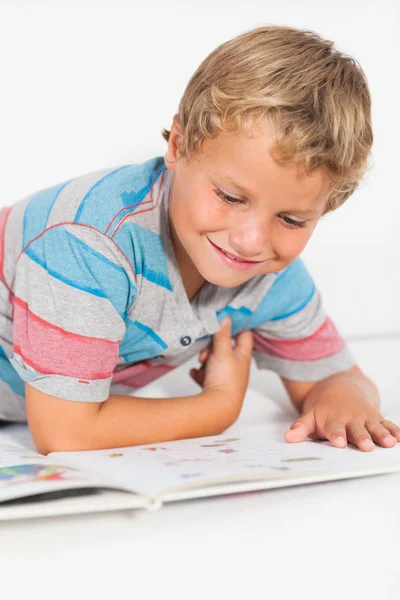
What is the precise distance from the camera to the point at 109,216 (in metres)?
0.92

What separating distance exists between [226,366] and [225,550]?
41 centimetres

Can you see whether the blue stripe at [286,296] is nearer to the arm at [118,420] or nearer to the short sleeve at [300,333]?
the short sleeve at [300,333]

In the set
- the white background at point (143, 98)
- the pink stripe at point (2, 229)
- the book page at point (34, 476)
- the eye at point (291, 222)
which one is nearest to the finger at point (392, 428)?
the eye at point (291, 222)

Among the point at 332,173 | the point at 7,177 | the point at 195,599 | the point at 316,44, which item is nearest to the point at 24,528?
the point at 195,599

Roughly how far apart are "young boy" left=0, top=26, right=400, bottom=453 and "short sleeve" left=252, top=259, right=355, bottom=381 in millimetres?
54

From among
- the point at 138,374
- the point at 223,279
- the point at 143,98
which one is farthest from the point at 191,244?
the point at 143,98

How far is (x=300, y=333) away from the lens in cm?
115

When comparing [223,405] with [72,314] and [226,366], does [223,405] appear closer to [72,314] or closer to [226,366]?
[226,366]

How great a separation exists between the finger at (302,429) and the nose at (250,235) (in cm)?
22

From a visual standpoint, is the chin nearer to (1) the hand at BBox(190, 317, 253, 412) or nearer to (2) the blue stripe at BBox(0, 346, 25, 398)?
(1) the hand at BBox(190, 317, 253, 412)

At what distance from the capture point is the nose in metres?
0.85

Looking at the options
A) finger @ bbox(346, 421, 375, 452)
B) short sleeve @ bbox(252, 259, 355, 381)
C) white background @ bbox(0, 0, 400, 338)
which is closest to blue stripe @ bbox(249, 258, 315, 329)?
short sleeve @ bbox(252, 259, 355, 381)

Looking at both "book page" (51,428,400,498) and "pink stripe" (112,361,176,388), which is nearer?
"book page" (51,428,400,498)

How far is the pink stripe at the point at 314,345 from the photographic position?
3.81 feet
